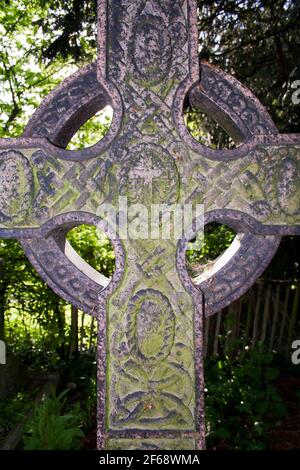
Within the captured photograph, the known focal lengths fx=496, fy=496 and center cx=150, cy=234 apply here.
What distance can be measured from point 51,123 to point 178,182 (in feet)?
1.85

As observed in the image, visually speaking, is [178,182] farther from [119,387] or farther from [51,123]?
[119,387]

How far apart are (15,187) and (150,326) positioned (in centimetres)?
79

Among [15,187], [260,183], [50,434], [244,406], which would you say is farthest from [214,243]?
[15,187]

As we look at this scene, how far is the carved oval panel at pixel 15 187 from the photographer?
2.02m

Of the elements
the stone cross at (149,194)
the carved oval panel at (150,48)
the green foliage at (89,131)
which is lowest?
the stone cross at (149,194)

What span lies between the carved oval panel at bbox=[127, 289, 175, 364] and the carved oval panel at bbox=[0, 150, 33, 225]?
0.60 m

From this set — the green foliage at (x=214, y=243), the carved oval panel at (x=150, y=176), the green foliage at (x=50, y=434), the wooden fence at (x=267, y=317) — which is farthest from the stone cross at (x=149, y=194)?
the wooden fence at (x=267, y=317)

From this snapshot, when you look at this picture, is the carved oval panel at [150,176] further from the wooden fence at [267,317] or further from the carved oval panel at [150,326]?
the wooden fence at [267,317]

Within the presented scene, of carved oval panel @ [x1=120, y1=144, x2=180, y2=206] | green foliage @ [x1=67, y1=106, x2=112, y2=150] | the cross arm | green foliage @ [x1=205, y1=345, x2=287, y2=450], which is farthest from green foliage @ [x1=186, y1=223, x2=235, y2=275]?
carved oval panel @ [x1=120, y1=144, x2=180, y2=206]

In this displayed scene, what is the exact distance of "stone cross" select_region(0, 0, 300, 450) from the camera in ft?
6.33

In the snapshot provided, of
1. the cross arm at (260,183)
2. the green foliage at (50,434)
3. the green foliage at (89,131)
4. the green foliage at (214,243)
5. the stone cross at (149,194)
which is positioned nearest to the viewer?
the stone cross at (149,194)

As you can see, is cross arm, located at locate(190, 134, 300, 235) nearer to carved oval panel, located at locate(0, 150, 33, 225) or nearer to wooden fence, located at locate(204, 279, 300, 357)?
carved oval panel, located at locate(0, 150, 33, 225)

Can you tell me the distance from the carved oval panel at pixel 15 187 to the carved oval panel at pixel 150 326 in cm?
60

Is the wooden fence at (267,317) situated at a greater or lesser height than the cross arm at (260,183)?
lesser
